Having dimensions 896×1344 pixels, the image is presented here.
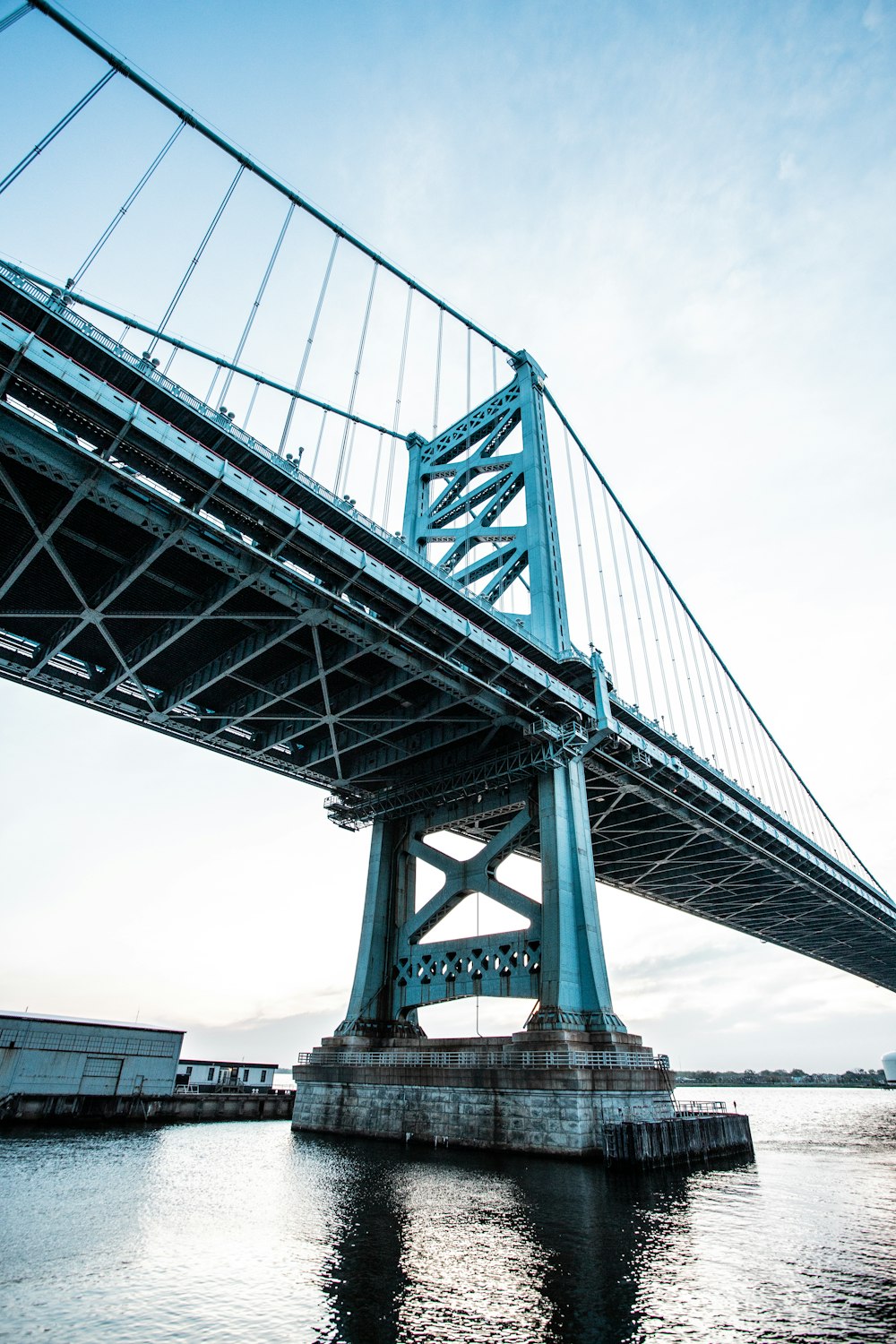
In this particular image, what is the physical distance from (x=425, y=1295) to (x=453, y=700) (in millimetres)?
24889

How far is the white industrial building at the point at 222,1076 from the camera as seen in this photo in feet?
210

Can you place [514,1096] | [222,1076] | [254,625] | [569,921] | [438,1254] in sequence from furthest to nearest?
[222,1076] < [569,921] < [254,625] < [514,1096] < [438,1254]

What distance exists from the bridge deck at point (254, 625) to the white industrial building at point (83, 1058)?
76.4 ft

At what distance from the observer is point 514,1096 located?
27250mm

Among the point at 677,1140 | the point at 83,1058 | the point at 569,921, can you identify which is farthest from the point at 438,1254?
the point at 83,1058

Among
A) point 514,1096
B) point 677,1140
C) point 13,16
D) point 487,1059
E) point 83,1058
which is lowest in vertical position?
point 677,1140

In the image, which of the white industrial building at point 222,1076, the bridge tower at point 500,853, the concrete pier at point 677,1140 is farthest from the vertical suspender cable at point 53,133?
the white industrial building at point 222,1076

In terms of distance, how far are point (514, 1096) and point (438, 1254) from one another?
15.8 m

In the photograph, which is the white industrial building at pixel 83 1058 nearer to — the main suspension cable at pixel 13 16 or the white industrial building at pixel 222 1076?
the white industrial building at pixel 222 1076

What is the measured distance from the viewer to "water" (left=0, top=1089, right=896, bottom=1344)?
9.61 metres

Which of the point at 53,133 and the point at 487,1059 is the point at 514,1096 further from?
the point at 53,133

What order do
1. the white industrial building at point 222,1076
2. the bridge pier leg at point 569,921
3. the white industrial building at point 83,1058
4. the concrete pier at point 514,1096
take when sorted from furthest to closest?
the white industrial building at point 222,1076 < the white industrial building at point 83,1058 < the bridge pier leg at point 569,921 < the concrete pier at point 514,1096

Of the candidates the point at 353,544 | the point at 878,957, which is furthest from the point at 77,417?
the point at 878,957

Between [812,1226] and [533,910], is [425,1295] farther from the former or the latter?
[533,910]
